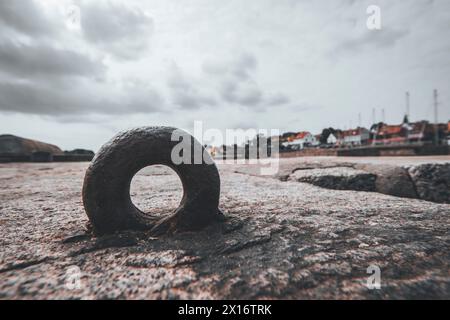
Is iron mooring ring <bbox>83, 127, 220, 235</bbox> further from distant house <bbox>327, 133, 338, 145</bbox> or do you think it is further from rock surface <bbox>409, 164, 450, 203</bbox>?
distant house <bbox>327, 133, 338, 145</bbox>

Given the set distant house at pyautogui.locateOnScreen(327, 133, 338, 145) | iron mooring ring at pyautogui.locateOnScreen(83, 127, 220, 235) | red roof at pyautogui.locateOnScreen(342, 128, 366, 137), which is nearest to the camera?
iron mooring ring at pyautogui.locateOnScreen(83, 127, 220, 235)

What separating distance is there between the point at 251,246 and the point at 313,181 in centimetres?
252

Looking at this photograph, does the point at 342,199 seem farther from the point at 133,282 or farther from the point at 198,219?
the point at 133,282

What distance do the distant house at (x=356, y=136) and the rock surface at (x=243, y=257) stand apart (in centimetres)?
5447

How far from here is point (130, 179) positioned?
1.48 m

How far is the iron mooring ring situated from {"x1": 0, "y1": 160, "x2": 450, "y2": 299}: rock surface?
0.29ft

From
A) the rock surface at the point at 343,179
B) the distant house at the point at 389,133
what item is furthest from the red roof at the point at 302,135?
the rock surface at the point at 343,179

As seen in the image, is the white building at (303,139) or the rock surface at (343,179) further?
the white building at (303,139)

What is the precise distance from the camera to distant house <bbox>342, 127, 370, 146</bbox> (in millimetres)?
51125

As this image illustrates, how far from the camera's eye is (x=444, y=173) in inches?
110

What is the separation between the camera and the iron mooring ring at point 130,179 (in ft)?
4.59

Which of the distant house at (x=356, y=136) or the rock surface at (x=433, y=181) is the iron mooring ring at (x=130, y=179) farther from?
the distant house at (x=356, y=136)

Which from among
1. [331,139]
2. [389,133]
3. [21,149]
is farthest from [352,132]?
[21,149]

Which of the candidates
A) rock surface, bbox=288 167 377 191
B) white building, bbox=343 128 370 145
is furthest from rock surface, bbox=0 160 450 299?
white building, bbox=343 128 370 145
